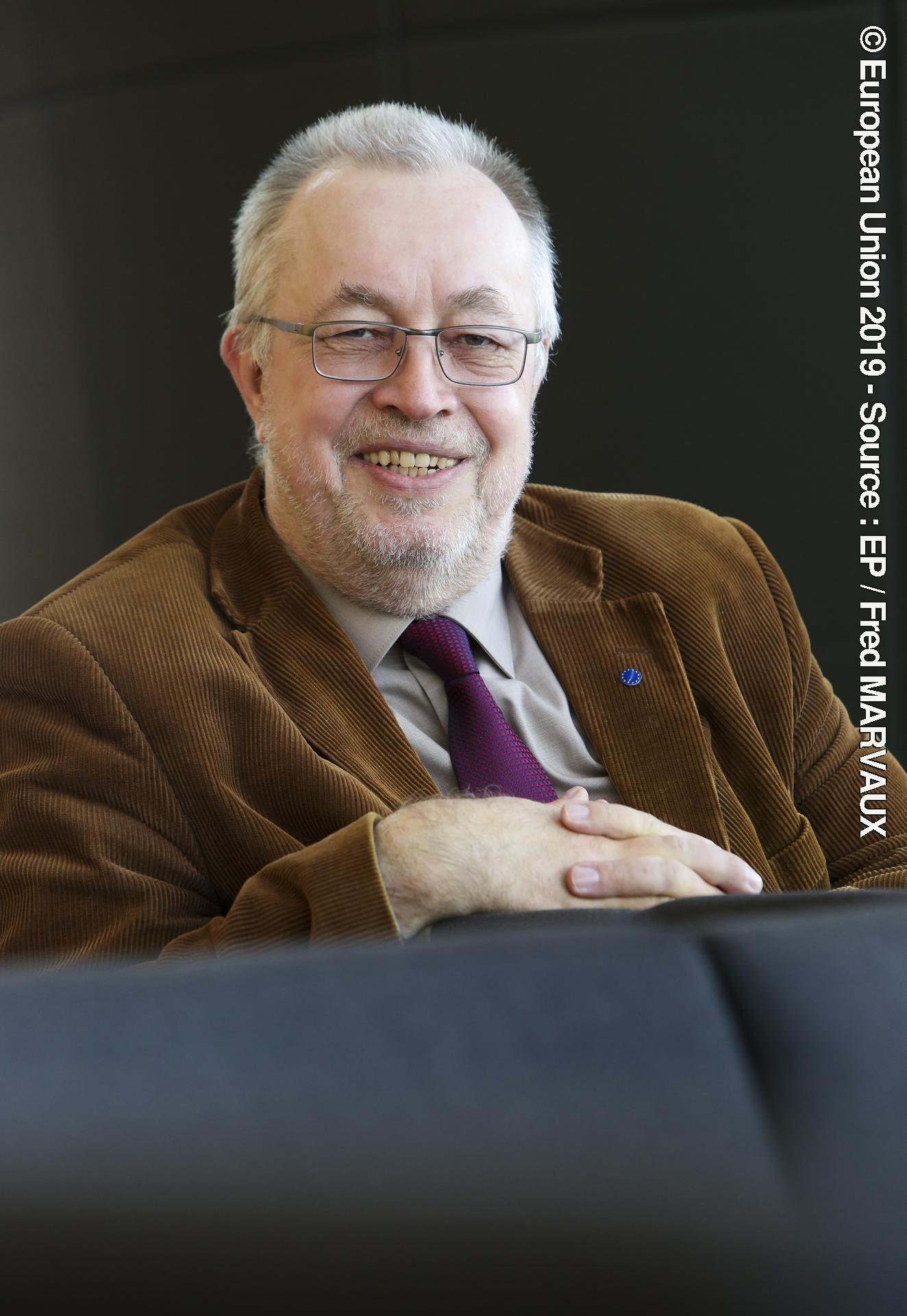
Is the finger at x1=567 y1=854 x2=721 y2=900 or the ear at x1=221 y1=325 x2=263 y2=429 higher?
the ear at x1=221 y1=325 x2=263 y2=429

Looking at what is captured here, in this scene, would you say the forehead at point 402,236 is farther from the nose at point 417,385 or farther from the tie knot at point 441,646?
the tie knot at point 441,646

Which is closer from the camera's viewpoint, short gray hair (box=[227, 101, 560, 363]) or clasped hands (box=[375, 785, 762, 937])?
clasped hands (box=[375, 785, 762, 937])

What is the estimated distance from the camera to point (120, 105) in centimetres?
286

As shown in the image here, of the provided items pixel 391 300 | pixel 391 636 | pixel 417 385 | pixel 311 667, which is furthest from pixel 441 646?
pixel 391 300

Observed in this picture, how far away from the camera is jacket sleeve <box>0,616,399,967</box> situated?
149 centimetres

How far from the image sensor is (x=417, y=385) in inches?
73.2

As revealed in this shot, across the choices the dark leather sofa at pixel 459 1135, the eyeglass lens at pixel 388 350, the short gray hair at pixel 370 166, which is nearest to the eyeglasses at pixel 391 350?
the eyeglass lens at pixel 388 350

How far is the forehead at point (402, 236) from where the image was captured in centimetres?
185

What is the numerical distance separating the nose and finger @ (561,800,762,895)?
0.67 meters

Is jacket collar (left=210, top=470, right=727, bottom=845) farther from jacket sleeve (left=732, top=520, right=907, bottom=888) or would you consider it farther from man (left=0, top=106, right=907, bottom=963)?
jacket sleeve (left=732, top=520, right=907, bottom=888)

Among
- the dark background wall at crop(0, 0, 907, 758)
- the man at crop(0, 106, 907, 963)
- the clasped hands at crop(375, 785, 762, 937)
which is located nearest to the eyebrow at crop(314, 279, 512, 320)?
the man at crop(0, 106, 907, 963)

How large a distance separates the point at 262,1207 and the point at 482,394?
5.77 feet

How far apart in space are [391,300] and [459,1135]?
1.74 metres

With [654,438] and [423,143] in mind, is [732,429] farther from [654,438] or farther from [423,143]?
[423,143]
